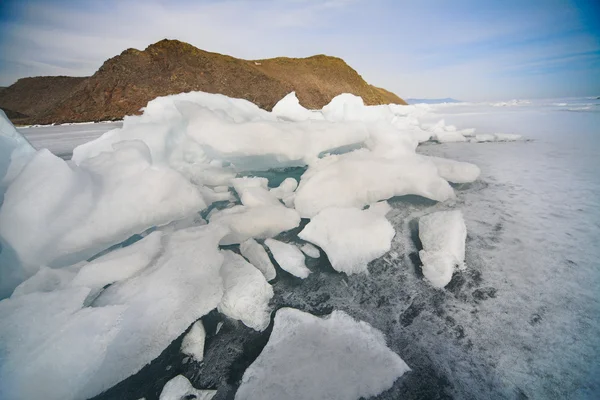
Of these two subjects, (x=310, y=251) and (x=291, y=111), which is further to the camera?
(x=291, y=111)

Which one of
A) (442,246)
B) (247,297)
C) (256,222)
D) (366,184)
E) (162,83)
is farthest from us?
(162,83)

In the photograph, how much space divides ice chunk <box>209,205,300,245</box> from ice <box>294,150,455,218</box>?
200 mm

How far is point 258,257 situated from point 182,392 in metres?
0.69

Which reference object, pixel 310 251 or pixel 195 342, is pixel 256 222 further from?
pixel 195 342

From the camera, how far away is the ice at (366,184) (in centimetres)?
190

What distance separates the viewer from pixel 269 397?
781mm

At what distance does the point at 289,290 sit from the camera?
1251 millimetres

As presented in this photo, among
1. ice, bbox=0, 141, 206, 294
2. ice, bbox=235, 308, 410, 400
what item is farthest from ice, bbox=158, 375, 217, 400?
ice, bbox=0, 141, 206, 294

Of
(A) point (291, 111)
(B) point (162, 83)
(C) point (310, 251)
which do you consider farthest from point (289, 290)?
(B) point (162, 83)

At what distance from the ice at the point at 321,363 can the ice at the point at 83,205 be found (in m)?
1.06

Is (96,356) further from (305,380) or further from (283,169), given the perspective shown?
(283,169)

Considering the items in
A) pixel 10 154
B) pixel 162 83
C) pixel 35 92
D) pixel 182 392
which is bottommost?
pixel 182 392

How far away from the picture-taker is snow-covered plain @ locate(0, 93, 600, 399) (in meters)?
0.84

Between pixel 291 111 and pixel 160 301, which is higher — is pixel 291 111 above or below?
above
